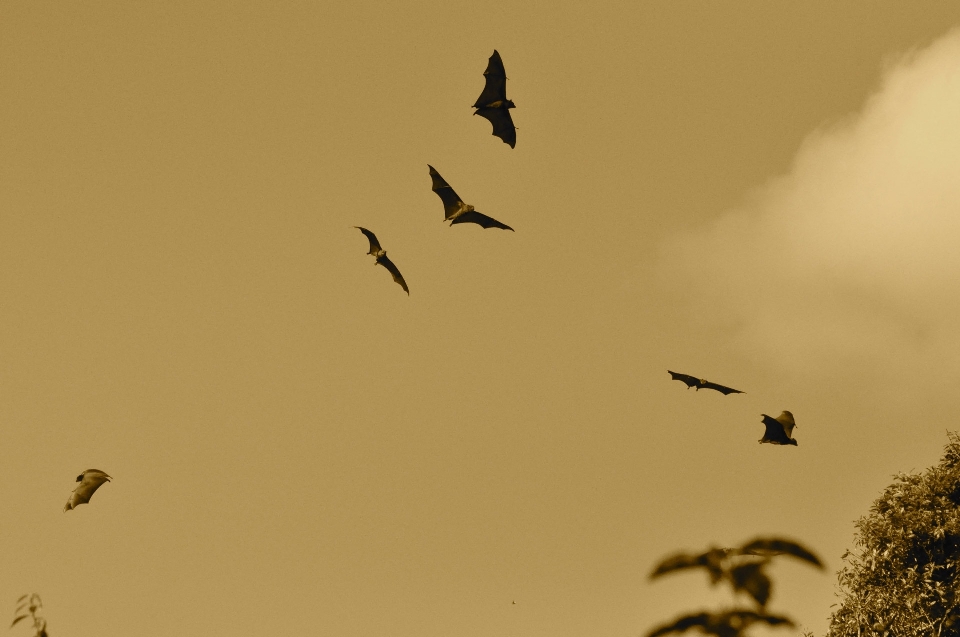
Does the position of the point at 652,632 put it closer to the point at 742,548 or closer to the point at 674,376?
the point at 742,548

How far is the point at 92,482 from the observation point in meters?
9.06

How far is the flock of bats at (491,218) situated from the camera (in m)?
12.4

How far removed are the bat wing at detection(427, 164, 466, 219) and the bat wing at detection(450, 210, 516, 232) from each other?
0.85 ft

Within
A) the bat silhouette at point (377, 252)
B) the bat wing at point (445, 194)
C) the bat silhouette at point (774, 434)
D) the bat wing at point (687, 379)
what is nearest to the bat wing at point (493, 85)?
the bat wing at point (445, 194)

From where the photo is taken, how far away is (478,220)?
14.9 meters

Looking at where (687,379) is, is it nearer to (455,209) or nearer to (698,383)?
(698,383)

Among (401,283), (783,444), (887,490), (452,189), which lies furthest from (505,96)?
(887,490)

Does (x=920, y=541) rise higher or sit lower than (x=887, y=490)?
lower

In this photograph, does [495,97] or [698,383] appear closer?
[698,383]

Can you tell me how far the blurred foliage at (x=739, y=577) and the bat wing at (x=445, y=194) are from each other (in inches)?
555

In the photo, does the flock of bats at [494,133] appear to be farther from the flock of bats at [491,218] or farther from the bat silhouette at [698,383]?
the bat silhouette at [698,383]

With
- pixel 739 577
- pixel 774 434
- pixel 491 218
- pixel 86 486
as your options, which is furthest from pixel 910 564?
pixel 739 577

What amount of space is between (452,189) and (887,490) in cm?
1437

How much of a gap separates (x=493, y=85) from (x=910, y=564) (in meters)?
15.5
